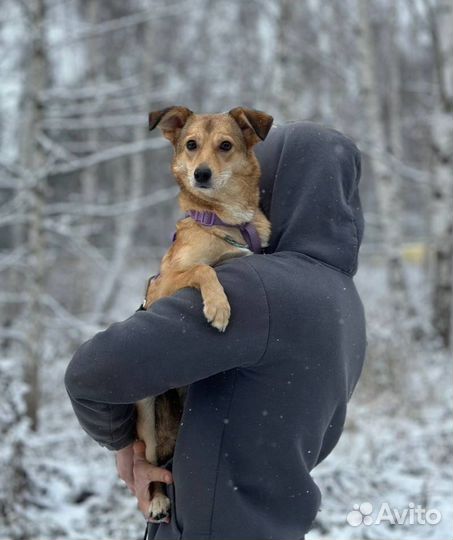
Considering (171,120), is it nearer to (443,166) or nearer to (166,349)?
(166,349)

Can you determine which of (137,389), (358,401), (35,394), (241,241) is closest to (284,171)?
(241,241)

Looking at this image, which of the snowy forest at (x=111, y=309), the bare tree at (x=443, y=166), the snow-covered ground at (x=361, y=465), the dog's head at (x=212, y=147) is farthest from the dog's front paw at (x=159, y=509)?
the bare tree at (x=443, y=166)

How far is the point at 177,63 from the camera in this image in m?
20.0

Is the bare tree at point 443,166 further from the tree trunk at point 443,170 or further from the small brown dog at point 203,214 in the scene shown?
the small brown dog at point 203,214

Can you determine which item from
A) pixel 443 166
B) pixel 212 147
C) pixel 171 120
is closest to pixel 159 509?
pixel 212 147

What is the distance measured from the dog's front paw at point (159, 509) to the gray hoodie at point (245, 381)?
0.03m

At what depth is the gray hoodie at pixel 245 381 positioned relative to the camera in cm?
204

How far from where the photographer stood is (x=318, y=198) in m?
2.40

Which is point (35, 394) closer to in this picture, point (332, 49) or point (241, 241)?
point (241, 241)

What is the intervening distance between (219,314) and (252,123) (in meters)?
1.12

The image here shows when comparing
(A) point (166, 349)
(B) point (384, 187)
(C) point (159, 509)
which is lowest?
(B) point (384, 187)

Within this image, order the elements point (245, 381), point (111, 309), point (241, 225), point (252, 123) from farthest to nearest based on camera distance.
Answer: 1. point (111, 309)
2. point (252, 123)
3. point (241, 225)
4. point (245, 381)

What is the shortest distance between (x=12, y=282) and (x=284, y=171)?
1096 cm

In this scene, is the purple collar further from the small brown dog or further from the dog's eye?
the dog's eye
